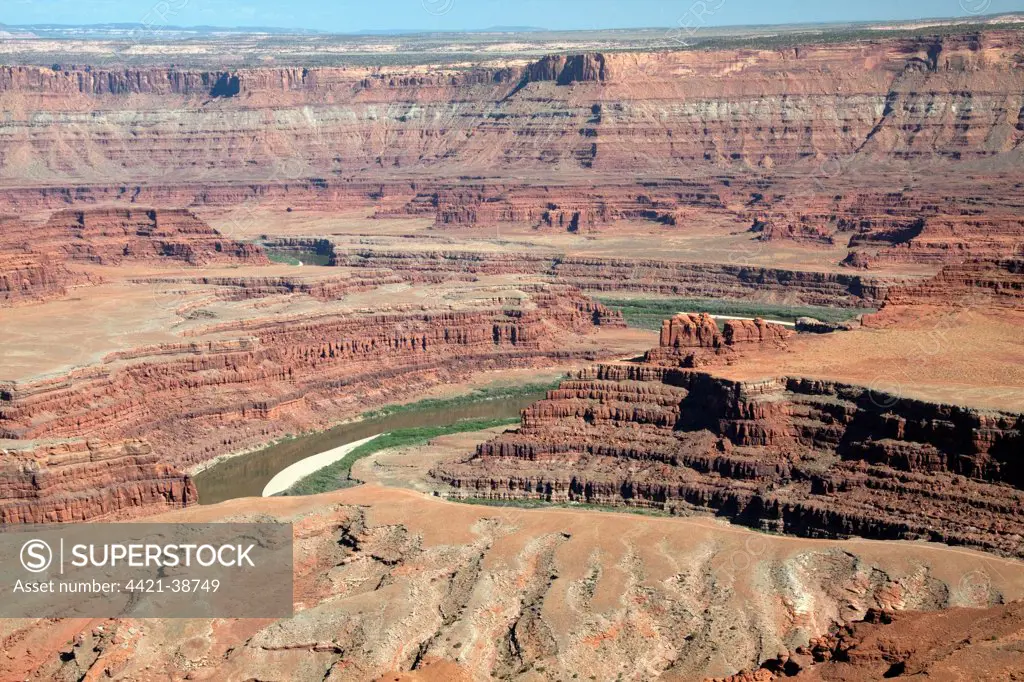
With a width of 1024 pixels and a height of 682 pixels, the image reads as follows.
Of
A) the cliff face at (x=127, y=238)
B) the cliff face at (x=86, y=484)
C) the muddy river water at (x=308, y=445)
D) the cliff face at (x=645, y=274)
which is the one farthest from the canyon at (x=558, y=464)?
the cliff face at (x=127, y=238)

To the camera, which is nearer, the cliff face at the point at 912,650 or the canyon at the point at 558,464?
the cliff face at the point at 912,650

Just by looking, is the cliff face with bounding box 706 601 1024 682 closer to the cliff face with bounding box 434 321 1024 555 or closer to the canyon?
the canyon

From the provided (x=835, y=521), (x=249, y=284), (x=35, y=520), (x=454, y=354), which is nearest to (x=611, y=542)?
(x=835, y=521)

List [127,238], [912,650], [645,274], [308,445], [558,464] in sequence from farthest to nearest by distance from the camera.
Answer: [645,274] → [127,238] → [308,445] → [558,464] → [912,650]

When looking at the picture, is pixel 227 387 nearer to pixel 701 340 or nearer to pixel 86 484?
pixel 86 484

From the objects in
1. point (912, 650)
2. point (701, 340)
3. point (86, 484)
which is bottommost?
point (86, 484)

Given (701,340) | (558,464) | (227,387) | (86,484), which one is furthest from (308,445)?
(701,340)

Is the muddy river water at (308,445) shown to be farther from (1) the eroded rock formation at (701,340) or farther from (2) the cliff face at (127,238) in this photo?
(2) the cliff face at (127,238)
